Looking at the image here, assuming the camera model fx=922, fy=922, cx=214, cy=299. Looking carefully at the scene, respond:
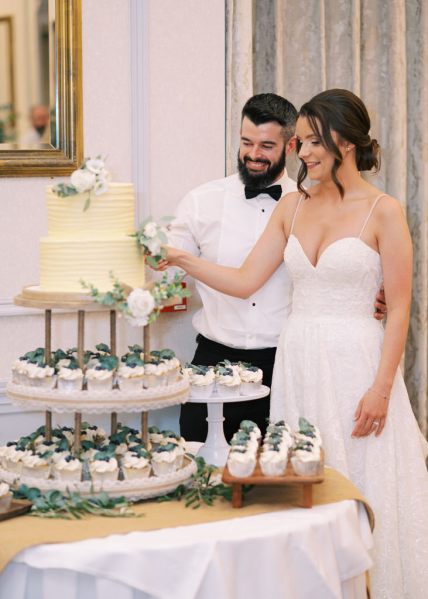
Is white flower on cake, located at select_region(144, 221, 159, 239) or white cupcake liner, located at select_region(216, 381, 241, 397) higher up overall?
white flower on cake, located at select_region(144, 221, 159, 239)

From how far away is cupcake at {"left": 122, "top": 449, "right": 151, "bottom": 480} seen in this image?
2340 millimetres

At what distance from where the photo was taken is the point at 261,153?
136 inches

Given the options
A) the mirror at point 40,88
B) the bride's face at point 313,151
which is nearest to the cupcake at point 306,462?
the bride's face at point 313,151

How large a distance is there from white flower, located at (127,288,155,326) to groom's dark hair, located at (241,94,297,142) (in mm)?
1283

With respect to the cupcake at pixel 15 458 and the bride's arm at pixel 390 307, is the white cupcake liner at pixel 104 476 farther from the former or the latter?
the bride's arm at pixel 390 307

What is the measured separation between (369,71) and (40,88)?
1.77 metres

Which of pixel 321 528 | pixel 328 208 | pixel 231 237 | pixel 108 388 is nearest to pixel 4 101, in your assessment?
pixel 231 237

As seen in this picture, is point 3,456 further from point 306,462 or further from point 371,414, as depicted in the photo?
point 371,414

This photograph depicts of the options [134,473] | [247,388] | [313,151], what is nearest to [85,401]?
[134,473]

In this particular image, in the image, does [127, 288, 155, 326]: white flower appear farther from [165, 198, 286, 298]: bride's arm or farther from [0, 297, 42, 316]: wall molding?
[0, 297, 42, 316]: wall molding

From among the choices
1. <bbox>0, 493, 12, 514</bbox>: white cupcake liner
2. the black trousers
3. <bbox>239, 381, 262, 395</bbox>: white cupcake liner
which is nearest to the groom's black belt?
the black trousers

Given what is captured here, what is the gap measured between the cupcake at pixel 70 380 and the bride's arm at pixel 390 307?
1.09 metres

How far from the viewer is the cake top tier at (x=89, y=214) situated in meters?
2.38

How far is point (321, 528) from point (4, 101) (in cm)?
192
